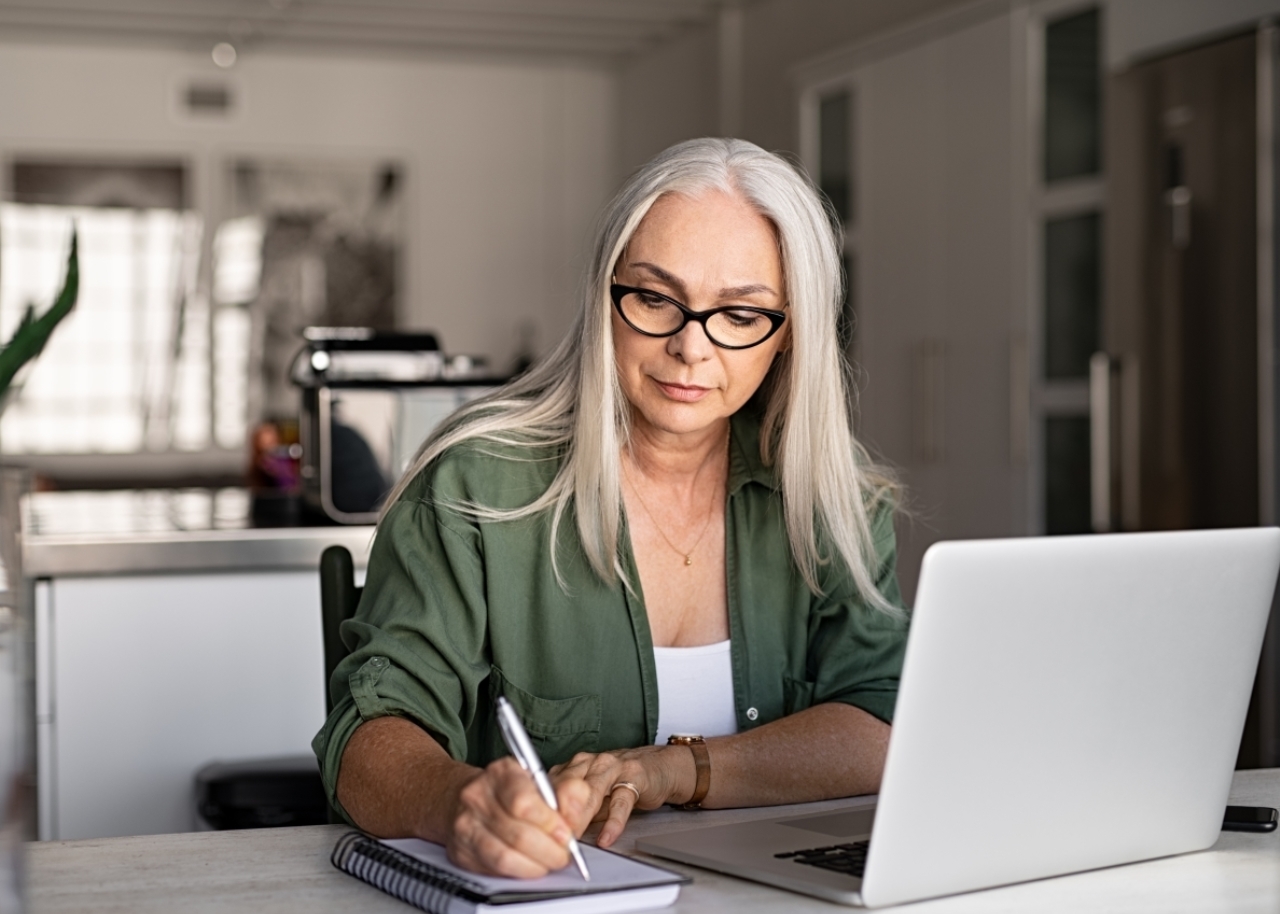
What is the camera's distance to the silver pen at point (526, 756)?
3.22 ft

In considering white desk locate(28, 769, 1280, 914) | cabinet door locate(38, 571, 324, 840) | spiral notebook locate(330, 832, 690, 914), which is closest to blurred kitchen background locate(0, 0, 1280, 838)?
cabinet door locate(38, 571, 324, 840)

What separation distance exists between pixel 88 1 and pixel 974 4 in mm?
4175

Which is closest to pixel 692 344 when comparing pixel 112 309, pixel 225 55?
pixel 225 55

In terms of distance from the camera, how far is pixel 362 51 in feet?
26.3

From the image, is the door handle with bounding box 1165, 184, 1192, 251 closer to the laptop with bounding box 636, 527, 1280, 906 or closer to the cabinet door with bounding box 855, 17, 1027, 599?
the cabinet door with bounding box 855, 17, 1027, 599

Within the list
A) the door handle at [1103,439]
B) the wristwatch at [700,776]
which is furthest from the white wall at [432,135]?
the wristwatch at [700,776]

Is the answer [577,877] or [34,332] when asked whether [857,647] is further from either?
[34,332]

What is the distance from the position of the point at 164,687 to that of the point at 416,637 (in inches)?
44.6

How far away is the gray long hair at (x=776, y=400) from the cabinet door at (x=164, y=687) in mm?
924

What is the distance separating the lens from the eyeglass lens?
150 cm

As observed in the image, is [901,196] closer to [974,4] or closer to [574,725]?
[974,4]

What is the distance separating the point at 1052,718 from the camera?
989 millimetres

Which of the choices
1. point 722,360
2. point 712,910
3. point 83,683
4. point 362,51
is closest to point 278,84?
point 362,51

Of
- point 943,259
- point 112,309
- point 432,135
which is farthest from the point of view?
point 432,135
